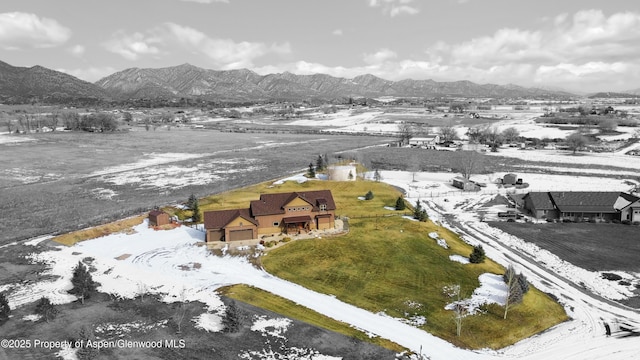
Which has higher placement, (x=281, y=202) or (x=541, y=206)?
(x=281, y=202)

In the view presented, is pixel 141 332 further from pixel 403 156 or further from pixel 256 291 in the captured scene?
pixel 403 156

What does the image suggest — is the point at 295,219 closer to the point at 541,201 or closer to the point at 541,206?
the point at 541,206

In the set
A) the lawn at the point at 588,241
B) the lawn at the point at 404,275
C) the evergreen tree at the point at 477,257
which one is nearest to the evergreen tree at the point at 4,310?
the lawn at the point at 404,275

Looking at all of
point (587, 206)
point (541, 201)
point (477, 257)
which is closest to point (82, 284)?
point (477, 257)

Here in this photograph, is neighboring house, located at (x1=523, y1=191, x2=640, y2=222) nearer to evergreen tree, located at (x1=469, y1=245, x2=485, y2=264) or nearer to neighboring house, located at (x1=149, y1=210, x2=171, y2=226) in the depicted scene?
evergreen tree, located at (x1=469, y1=245, x2=485, y2=264)

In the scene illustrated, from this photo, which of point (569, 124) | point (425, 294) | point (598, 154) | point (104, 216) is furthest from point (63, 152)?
point (569, 124)

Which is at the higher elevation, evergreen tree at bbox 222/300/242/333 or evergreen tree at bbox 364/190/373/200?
evergreen tree at bbox 364/190/373/200

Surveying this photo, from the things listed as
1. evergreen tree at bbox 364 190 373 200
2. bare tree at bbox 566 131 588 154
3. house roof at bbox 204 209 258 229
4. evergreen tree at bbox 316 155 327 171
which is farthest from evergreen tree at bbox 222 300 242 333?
bare tree at bbox 566 131 588 154
